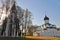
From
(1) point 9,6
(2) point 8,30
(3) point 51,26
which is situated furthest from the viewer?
(3) point 51,26

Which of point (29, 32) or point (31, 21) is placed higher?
point (31, 21)

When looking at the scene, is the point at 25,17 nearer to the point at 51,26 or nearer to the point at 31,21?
the point at 31,21

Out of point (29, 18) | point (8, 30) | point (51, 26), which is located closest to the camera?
point (8, 30)

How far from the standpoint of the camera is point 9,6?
95.9 ft

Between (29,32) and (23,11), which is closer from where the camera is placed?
(23,11)

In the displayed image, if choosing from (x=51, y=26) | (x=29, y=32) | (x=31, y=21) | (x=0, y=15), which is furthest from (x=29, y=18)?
(x=51, y=26)

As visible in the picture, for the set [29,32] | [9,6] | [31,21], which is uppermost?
[9,6]

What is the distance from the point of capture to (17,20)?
28172 millimetres

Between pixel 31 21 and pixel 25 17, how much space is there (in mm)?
1814

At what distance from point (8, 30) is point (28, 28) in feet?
17.3

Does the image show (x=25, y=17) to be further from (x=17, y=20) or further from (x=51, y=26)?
(x=51, y=26)

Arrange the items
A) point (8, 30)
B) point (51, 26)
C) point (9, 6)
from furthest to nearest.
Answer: point (51, 26), point (9, 6), point (8, 30)

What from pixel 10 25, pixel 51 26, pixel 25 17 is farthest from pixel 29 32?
pixel 51 26

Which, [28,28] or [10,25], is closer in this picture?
[10,25]
